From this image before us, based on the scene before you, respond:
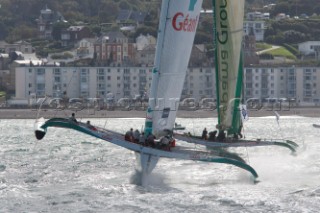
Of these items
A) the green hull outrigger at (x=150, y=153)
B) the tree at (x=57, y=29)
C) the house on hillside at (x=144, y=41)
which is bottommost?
the green hull outrigger at (x=150, y=153)

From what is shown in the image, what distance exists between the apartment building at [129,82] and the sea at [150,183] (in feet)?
147

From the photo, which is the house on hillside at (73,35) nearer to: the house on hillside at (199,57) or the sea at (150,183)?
the house on hillside at (199,57)

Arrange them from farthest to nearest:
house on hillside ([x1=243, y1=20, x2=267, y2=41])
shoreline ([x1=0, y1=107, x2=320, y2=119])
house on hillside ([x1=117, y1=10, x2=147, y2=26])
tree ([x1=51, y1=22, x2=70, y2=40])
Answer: house on hillside ([x1=117, y1=10, x2=147, y2=26])
tree ([x1=51, y1=22, x2=70, y2=40])
house on hillside ([x1=243, y1=20, x2=267, y2=41])
shoreline ([x1=0, y1=107, x2=320, y2=119])

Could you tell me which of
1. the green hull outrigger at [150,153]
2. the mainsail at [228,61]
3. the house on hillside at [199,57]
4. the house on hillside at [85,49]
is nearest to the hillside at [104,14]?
the house on hillside at [85,49]

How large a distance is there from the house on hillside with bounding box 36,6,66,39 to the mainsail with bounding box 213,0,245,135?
3697 inches

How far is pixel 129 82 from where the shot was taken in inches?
3334

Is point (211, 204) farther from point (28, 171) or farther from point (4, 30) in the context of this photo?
point (4, 30)

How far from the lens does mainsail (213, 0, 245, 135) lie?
32.1 m

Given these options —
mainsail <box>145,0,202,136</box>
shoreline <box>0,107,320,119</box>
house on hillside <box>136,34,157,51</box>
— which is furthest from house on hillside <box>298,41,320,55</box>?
mainsail <box>145,0,202,136</box>

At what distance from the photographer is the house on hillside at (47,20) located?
126625mm

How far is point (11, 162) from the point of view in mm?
32938

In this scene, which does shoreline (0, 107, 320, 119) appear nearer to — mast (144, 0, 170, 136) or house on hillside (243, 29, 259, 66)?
house on hillside (243, 29, 259, 66)

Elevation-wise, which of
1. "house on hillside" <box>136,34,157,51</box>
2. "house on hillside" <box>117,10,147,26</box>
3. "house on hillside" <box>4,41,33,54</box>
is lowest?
"house on hillside" <box>4,41,33,54</box>

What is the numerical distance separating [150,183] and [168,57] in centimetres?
373
